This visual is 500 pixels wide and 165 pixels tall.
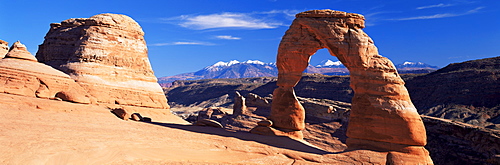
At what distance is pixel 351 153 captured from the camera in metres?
14.6

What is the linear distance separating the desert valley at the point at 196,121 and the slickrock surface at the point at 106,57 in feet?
0.24

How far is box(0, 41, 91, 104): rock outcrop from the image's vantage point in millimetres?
17609

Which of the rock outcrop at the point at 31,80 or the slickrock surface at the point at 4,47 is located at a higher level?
the slickrock surface at the point at 4,47

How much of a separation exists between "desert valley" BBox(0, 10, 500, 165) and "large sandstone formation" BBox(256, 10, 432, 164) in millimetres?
Answer: 44

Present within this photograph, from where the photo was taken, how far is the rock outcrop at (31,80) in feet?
57.8

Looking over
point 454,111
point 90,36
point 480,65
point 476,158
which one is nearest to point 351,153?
point 476,158

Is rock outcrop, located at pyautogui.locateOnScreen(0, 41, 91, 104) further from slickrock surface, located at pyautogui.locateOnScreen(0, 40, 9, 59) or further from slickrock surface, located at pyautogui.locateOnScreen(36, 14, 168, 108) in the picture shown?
slickrock surface, located at pyautogui.locateOnScreen(0, 40, 9, 59)

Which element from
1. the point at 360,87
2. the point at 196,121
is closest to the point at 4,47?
the point at 196,121

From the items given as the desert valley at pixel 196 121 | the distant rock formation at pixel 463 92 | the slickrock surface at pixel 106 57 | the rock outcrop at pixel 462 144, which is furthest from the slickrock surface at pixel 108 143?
the distant rock formation at pixel 463 92

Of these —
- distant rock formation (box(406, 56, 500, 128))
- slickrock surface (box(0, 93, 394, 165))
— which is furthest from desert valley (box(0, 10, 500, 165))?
distant rock formation (box(406, 56, 500, 128))

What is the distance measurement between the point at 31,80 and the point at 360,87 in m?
14.7

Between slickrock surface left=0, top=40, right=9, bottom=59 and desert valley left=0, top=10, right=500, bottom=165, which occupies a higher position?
slickrock surface left=0, top=40, right=9, bottom=59

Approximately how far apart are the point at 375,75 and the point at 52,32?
21.2 meters

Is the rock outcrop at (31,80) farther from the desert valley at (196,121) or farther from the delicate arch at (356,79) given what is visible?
the delicate arch at (356,79)
